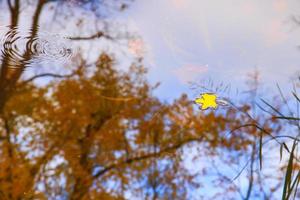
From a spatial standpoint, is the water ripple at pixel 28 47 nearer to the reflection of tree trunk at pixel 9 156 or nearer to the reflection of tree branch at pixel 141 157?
the reflection of tree trunk at pixel 9 156

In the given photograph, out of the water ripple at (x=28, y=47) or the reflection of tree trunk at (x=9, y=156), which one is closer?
the water ripple at (x=28, y=47)

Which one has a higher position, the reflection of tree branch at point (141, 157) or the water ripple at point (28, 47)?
the water ripple at point (28, 47)

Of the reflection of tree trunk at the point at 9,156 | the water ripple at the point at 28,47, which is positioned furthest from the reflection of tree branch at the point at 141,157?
the water ripple at the point at 28,47

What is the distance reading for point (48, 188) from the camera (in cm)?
280

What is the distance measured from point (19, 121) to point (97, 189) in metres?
0.76

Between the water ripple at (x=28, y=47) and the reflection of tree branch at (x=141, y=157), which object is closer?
the water ripple at (x=28, y=47)

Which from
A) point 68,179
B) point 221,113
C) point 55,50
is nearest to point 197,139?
point 221,113

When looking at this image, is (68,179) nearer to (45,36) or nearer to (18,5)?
(45,36)

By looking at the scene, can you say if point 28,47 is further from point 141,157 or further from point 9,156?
point 141,157

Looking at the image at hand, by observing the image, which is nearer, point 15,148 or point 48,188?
point 48,188

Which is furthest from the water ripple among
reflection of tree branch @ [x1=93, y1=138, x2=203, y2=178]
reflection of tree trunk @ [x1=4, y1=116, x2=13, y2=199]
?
reflection of tree branch @ [x1=93, y1=138, x2=203, y2=178]

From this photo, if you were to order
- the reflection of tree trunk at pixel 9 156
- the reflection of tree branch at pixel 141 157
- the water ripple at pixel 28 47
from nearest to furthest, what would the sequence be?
the water ripple at pixel 28 47
the reflection of tree trunk at pixel 9 156
the reflection of tree branch at pixel 141 157

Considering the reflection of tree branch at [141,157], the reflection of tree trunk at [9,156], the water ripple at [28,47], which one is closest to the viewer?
the water ripple at [28,47]

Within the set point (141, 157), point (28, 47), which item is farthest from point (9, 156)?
point (141, 157)
